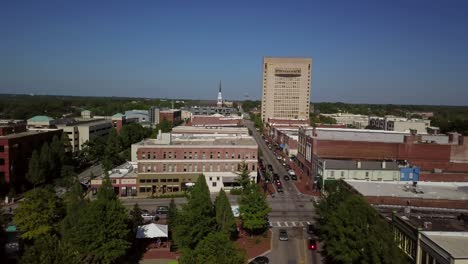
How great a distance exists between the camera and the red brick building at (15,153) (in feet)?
195

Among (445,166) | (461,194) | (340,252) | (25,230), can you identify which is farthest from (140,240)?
(445,166)

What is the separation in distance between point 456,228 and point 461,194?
15.3 meters

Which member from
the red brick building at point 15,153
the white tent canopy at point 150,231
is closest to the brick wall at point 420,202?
the white tent canopy at point 150,231

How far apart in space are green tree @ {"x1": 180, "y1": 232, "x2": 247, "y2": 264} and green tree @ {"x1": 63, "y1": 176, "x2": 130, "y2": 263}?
7.33 m

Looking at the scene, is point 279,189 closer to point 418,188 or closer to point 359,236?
point 418,188

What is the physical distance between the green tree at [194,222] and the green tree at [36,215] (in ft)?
41.8

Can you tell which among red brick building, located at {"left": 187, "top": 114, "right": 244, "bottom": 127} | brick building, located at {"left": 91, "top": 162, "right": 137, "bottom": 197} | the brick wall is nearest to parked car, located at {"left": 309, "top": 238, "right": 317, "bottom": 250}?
the brick wall

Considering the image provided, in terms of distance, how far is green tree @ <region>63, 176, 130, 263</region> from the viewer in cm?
3044

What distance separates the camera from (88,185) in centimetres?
6462

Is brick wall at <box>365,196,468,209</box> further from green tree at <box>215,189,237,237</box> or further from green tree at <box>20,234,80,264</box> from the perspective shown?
green tree at <box>20,234,80,264</box>

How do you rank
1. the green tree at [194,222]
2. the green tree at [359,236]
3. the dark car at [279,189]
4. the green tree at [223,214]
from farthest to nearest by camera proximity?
1. the dark car at [279,189]
2. the green tree at [223,214]
3. the green tree at [194,222]
4. the green tree at [359,236]

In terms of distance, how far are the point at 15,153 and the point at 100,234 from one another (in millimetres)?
40319

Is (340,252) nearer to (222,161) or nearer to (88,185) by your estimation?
(222,161)

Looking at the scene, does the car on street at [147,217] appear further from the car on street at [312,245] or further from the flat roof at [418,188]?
the flat roof at [418,188]
